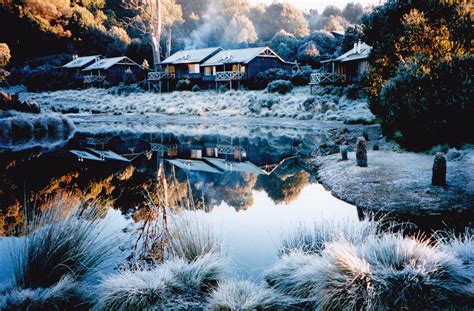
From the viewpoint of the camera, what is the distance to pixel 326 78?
38469 millimetres

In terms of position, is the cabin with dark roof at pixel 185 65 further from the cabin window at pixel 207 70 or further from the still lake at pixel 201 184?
the still lake at pixel 201 184

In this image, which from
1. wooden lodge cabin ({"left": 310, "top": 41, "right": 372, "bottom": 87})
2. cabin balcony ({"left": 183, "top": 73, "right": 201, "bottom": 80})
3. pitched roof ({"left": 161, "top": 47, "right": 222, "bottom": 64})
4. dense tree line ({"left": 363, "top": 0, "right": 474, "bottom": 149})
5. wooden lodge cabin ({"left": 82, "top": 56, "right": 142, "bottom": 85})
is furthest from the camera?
wooden lodge cabin ({"left": 82, "top": 56, "right": 142, "bottom": 85})

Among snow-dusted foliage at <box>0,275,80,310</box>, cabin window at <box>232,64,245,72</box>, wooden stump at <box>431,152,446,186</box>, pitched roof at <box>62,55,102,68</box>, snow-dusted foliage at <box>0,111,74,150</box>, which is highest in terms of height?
pitched roof at <box>62,55,102,68</box>

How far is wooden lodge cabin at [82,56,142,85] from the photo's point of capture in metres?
59.1

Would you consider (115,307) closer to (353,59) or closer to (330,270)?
(330,270)

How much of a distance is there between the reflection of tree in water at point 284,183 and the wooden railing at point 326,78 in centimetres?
2482

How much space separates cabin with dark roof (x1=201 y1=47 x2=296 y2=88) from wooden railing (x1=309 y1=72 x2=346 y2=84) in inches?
367

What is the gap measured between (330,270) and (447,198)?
5.89 metres

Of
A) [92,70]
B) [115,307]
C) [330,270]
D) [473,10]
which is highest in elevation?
[92,70]

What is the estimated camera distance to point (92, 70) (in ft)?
202

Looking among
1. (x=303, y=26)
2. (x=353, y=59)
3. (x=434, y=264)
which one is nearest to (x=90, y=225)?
(x=434, y=264)

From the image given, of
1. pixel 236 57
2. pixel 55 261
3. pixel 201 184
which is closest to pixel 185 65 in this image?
pixel 236 57

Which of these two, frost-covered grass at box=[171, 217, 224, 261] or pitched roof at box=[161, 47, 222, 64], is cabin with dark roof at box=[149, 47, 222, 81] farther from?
frost-covered grass at box=[171, 217, 224, 261]

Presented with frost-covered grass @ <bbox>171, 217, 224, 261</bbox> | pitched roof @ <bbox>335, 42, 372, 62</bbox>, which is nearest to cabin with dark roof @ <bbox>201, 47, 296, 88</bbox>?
pitched roof @ <bbox>335, 42, 372, 62</bbox>
